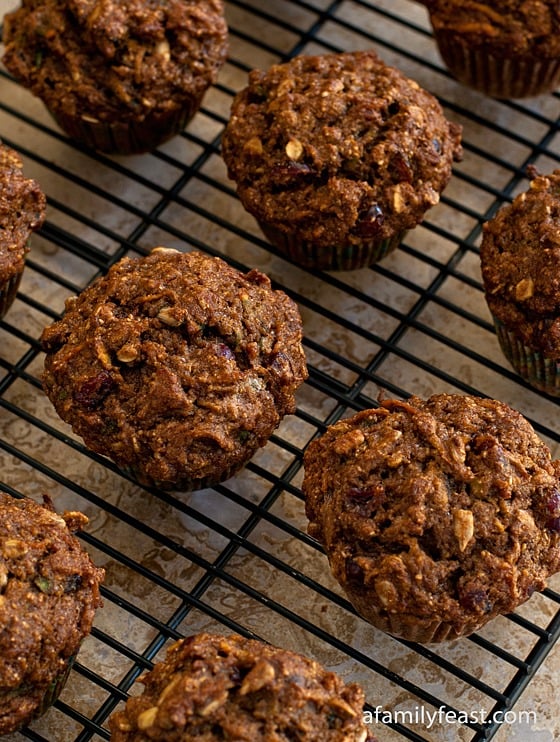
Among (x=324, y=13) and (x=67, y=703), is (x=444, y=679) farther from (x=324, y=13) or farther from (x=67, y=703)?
(x=324, y=13)

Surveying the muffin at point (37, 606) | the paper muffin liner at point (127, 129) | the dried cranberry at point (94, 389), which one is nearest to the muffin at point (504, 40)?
the paper muffin liner at point (127, 129)

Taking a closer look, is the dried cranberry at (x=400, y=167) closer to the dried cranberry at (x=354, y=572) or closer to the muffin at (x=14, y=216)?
the muffin at (x=14, y=216)

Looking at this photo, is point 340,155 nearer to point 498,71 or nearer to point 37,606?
point 498,71

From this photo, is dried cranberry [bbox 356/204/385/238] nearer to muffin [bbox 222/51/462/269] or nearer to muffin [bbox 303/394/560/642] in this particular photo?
muffin [bbox 222/51/462/269]

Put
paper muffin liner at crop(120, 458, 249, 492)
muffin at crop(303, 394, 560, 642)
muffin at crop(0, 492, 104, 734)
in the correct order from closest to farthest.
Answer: muffin at crop(0, 492, 104, 734) < muffin at crop(303, 394, 560, 642) < paper muffin liner at crop(120, 458, 249, 492)

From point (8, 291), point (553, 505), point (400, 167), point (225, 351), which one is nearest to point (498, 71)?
point (400, 167)

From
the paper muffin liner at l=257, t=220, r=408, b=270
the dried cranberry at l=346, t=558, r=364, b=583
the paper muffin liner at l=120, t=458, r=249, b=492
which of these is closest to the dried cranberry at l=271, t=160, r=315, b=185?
the paper muffin liner at l=257, t=220, r=408, b=270

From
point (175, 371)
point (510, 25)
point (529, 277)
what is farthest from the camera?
point (510, 25)
